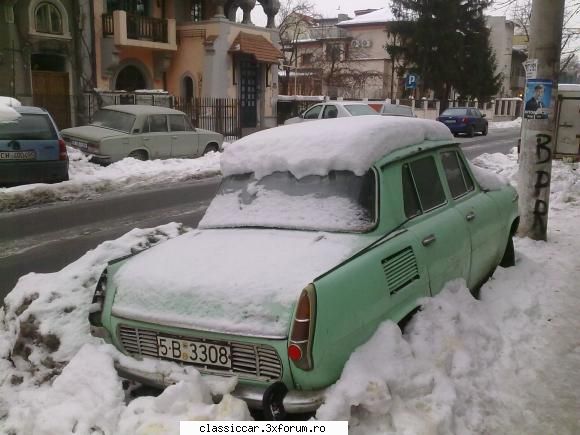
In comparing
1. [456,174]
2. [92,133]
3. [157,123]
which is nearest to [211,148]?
[157,123]

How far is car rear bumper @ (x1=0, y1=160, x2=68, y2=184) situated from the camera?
1165 cm

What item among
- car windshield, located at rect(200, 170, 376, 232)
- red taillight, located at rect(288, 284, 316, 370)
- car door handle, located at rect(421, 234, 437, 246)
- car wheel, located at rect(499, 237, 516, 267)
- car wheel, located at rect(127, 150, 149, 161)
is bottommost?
car wheel, located at rect(499, 237, 516, 267)

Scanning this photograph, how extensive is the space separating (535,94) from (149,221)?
6089 millimetres

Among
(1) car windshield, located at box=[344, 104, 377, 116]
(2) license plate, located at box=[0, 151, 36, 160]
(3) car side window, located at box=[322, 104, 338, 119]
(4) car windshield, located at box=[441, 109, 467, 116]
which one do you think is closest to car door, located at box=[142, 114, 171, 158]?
(2) license plate, located at box=[0, 151, 36, 160]

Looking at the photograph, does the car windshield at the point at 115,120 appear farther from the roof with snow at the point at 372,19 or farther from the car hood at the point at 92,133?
the roof with snow at the point at 372,19

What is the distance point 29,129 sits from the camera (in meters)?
11.8

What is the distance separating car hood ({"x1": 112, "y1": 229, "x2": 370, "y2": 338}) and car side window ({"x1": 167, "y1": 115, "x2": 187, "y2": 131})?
41.8 ft

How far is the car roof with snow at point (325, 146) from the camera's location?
4105 mm

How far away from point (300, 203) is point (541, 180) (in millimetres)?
4614

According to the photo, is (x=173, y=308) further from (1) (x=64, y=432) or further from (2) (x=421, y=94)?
(2) (x=421, y=94)

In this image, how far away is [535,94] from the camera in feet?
24.5

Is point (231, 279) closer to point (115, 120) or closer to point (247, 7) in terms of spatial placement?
point (115, 120)

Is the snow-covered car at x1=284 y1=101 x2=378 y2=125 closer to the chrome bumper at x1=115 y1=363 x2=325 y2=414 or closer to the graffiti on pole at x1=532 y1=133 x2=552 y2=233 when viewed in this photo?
the graffiti on pole at x1=532 y1=133 x2=552 y2=233

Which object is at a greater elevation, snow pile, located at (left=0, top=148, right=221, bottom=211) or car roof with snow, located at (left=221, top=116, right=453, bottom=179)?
car roof with snow, located at (left=221, top=116, right=453, bottom=179)
